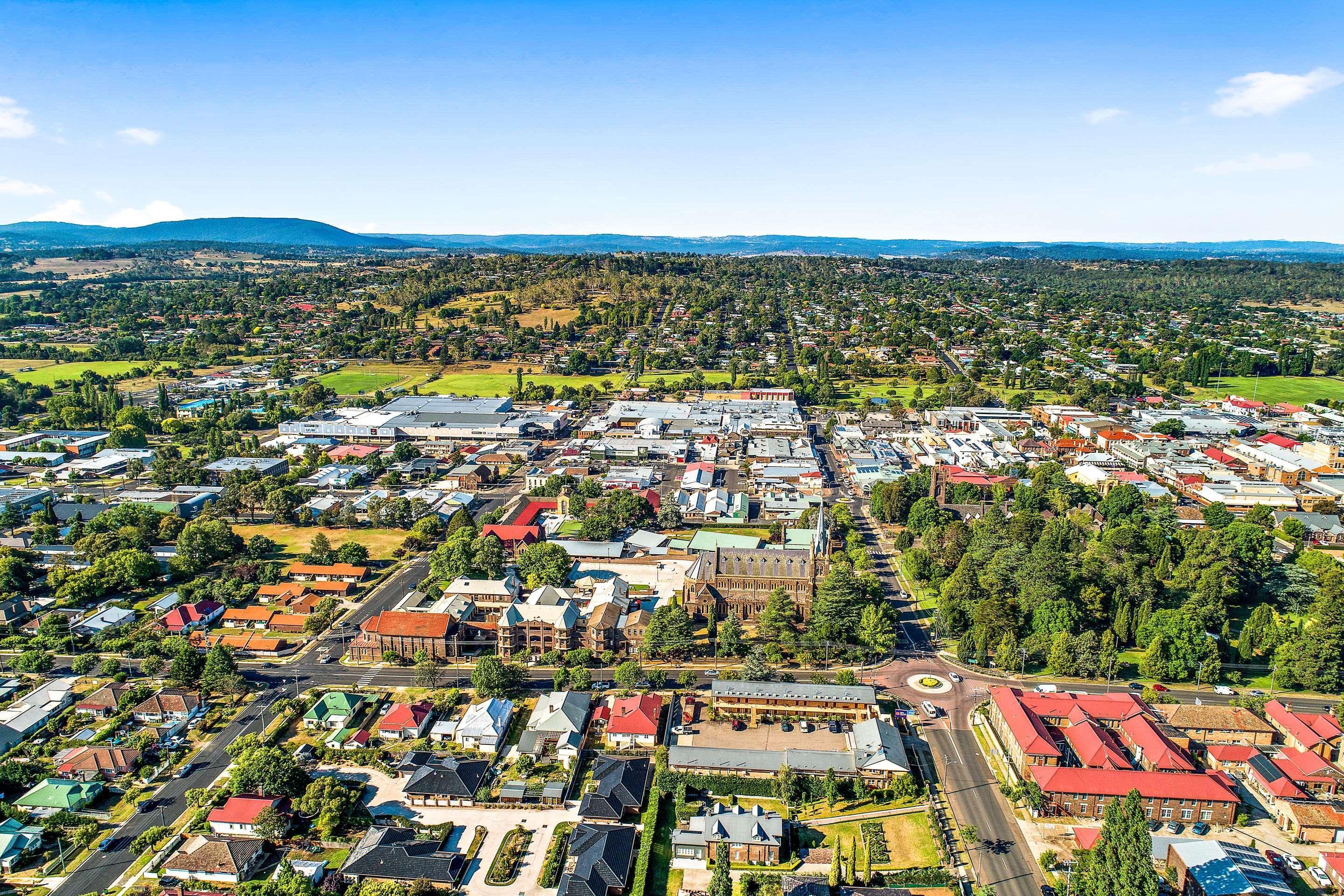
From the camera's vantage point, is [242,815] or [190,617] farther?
[190,617]

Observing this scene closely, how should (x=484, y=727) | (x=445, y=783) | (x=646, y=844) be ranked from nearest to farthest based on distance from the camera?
(x=646, y=844), (x=445, y=783), (x=484, y=727)

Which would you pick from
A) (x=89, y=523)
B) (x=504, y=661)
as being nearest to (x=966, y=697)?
(x=504, y=661)

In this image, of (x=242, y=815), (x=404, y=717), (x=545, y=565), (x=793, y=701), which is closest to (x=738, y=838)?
(x=793, y=701)

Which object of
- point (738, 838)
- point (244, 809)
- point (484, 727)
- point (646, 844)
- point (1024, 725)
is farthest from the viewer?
point (484, 727)

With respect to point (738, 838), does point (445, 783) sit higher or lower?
lower

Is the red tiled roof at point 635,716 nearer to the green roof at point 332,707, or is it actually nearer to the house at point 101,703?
the green roof at point 332,707

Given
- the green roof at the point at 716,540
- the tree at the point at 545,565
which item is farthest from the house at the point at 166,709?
the green roof at the point at 716,540

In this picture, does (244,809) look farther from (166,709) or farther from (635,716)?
(635,716)
